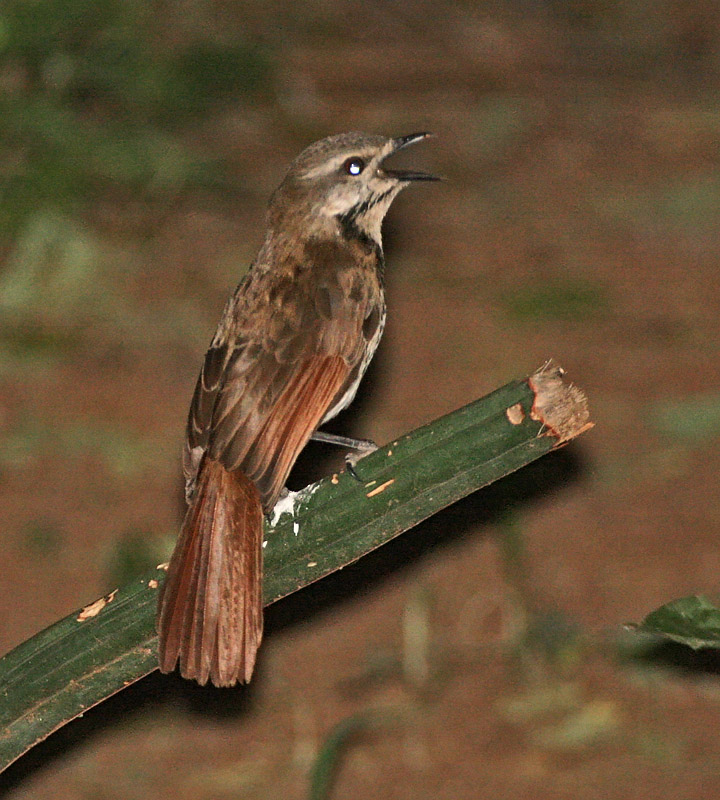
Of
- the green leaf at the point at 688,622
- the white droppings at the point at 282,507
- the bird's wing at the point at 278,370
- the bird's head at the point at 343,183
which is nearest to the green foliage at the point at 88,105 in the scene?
the bird's head at the point at 343,183

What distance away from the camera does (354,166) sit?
5.79m

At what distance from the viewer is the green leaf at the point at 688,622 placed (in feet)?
13.2

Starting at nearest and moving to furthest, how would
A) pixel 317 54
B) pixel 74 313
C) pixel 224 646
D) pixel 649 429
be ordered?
pixel 224 646 < pixel 649 429 < pixel 74 313 < pixel 317 54

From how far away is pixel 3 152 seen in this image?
354 inches

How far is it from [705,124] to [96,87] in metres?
4.26

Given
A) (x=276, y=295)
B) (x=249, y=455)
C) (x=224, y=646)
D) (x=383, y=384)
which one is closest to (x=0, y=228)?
(x=383, y=384)

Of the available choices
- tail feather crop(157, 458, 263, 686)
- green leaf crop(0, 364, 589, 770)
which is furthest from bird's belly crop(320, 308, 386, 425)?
green leaf crop(0, 364, 589, 770)

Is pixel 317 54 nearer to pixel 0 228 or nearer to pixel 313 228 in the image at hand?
pixel 0 228

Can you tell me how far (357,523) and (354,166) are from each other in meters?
1.96

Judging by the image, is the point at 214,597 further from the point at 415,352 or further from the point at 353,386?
the point at 415,352

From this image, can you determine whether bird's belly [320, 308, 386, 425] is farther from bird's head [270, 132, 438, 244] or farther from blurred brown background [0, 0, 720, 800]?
blurred brown background [0, 0, 720, 800]

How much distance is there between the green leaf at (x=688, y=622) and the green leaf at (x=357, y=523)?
55cm

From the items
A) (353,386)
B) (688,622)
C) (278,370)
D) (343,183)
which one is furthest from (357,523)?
(343,183)

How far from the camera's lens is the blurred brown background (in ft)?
19.4
